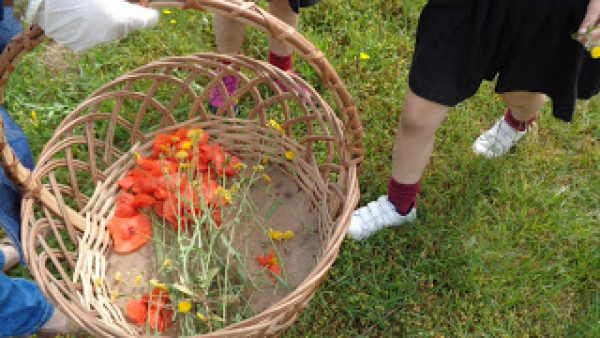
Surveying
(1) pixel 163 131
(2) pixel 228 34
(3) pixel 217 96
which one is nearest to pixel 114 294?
(1) pixel 163 131

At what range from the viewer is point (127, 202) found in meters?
1.35

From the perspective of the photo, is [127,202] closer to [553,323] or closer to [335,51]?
[335,51]

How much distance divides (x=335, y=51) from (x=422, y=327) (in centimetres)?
101

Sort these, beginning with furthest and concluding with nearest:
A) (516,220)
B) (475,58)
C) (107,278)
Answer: (516,220)
(107,278)
(475,58)

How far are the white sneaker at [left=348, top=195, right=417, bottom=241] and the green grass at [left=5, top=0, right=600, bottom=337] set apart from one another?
0.03 m

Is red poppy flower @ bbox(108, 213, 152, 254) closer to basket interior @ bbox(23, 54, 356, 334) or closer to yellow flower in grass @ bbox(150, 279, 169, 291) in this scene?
basket interior @ bbox(23, 54, 356, 334)

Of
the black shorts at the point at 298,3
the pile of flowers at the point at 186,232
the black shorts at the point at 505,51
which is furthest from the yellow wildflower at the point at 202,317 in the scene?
the black shorts at the point at 298,3

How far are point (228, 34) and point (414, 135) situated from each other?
27.1 inches

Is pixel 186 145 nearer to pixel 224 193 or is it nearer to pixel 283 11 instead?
pixel 224 193

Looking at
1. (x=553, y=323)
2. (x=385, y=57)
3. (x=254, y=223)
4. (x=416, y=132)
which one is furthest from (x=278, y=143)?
(x=553, y=323)

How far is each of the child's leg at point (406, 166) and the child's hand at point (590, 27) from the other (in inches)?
12.7

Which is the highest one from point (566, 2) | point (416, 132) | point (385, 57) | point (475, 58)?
point (566, 2)

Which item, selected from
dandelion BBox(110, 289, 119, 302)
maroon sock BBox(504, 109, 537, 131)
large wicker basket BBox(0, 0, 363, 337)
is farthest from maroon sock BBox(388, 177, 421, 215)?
dandelion BBox(110, 289, 119, 302)

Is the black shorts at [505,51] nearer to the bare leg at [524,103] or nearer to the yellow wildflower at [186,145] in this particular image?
the bare leg at [524,103]
